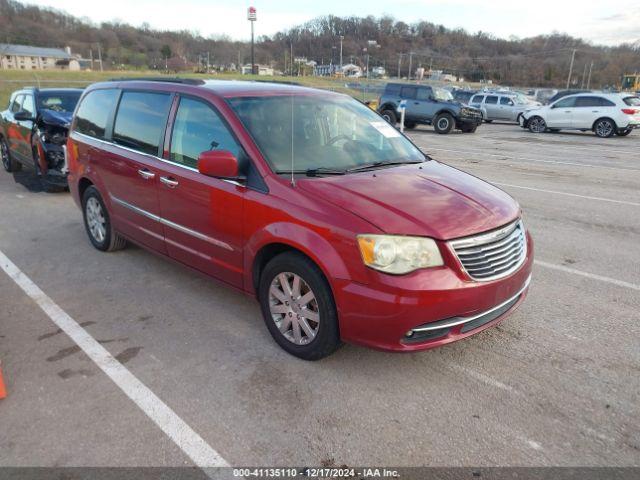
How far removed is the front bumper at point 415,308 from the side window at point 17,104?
9.65 metres

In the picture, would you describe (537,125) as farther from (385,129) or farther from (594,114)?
(385,129)

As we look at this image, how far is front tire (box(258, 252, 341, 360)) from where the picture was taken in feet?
9.90

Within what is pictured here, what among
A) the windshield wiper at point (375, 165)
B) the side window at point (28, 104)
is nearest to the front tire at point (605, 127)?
the windshield wiper at point (375, 165)

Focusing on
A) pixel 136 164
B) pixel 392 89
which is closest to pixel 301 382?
pixel 136 164

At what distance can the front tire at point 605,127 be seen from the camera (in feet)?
64.0

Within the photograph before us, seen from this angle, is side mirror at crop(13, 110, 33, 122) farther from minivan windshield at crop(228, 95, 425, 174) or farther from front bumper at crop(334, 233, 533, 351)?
front bumper at crop(334, 233, 533, 351)

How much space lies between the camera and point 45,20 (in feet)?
361

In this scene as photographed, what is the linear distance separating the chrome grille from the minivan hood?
0.18 ft

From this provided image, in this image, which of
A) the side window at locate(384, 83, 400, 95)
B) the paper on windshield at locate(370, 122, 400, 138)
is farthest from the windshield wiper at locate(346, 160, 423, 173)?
the side window at locate(384, 83, 400, 95)

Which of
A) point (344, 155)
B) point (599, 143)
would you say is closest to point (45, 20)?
point (599, 143)

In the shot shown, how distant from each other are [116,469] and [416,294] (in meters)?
1.77

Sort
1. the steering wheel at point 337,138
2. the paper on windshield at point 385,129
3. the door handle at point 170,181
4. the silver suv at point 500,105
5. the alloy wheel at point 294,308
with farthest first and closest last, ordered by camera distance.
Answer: the silver suv at point 500,105
the paper on windshield at point 385,129
the door handle at point 170,181
the steering wheel at point 337,138
the alloy wheel at point 294,308

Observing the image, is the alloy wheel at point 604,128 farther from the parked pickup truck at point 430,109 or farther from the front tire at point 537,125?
the parked pickup truck at point 430,109

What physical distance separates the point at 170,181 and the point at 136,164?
61cm
